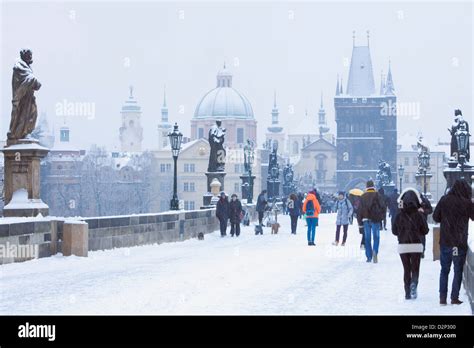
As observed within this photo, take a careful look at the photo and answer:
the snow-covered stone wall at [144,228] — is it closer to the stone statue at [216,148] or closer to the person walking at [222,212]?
the person walking at [222,212]

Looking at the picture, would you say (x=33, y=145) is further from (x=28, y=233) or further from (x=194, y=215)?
(x=194, y=215)

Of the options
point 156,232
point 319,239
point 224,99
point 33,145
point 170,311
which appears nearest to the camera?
point 170,311

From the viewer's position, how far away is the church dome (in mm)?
168625

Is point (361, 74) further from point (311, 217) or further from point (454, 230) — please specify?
point (454, 230)

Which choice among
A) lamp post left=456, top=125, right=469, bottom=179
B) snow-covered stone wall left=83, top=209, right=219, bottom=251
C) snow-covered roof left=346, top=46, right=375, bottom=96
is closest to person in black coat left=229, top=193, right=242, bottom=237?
snow-covered stone wall left=83, top=209, right=219, bottom=251

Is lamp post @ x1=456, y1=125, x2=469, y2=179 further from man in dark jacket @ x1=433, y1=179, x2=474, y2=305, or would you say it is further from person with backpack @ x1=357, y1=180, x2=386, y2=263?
man in dark jacket @ x1=433, y1=179, x2=474, y2=305

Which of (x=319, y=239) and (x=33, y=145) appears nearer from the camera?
(x=33, y=145)

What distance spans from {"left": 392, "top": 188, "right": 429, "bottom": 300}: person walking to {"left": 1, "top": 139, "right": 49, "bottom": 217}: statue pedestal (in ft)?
25.6

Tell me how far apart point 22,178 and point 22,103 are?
1.32m

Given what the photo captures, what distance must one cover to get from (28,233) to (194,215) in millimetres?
12010

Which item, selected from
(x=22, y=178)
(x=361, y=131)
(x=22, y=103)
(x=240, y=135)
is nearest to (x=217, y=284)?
Answer: (x=22, y=178)

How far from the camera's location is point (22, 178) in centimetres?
2028
